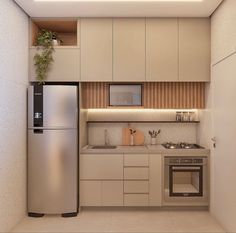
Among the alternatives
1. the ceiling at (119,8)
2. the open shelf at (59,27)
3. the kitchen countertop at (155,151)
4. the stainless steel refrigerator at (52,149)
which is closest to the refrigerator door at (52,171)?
the stainless steel refrigerator at (52,149)

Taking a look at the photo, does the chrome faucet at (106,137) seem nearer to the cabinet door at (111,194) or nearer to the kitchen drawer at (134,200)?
the cabinet door at (111,194)

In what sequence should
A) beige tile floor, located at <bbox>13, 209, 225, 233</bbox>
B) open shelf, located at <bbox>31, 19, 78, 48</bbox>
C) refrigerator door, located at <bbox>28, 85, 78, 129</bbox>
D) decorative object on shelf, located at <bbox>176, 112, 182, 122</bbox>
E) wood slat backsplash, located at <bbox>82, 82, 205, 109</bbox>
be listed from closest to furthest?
beige tile floor, located at <bbox>13, 209, 225, 233</bbox>, refrigerator door, located at <bbox>28, 85, 78, 129</bbox>, open shelf, located at <bbox>31, 19, 78, 48</bbox>, wood slat backsplash, located at <bbox>82, 82, 205, 109</bbox>, decorative object on shelf, located at <bbox>176, 112, 182, 122</bbox>

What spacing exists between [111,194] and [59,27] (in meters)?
2.58

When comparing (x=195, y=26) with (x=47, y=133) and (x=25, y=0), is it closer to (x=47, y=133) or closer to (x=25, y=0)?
(x=25, y=0)

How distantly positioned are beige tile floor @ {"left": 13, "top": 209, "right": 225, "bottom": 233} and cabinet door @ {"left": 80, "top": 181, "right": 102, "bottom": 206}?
0.45 feet

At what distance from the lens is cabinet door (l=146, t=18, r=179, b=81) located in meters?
3.63

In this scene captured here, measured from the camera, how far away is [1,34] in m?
2.81

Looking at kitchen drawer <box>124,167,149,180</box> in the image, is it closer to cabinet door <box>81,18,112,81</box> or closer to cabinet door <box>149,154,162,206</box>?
cabinet door <box>149,154,162,206</box>

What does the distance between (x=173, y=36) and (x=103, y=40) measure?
0.98 m

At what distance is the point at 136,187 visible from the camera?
362 cm

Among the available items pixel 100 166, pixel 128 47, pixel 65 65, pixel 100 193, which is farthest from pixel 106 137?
pixel 128 47

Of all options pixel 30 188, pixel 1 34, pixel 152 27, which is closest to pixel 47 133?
pixel 30 188

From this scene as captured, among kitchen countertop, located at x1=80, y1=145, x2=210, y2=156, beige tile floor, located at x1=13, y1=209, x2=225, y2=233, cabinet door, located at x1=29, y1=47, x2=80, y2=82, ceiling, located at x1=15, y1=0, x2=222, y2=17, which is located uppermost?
ceiling, located at x1=15, y1=0, x2=222, y2=17

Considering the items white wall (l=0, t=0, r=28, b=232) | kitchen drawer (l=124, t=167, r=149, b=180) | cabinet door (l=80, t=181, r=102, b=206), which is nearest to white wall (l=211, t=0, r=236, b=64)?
kitchen drawer (l=124, t=167, r=149, b=180)
